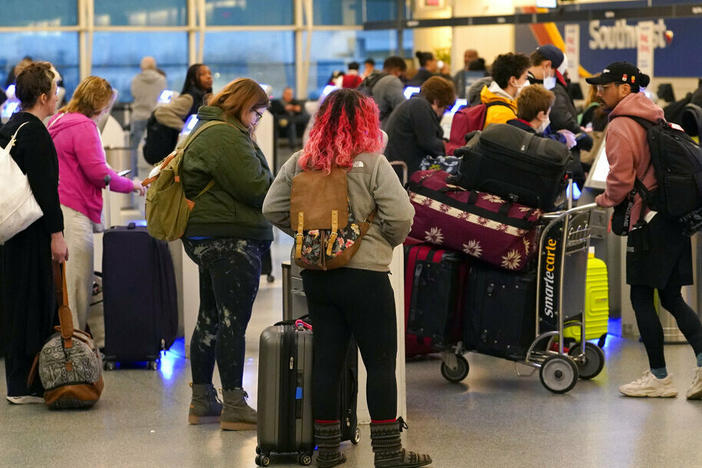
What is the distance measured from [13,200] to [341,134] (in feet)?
5.63

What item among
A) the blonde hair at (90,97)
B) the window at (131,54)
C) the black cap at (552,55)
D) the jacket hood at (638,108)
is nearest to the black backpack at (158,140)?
the blonde hair at (90,97)

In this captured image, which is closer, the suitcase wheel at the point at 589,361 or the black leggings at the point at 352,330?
the black leggings at the point at 352,330

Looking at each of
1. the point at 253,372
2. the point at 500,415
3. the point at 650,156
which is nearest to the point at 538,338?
the point at 500,415

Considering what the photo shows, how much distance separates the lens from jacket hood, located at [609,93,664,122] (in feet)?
17.8

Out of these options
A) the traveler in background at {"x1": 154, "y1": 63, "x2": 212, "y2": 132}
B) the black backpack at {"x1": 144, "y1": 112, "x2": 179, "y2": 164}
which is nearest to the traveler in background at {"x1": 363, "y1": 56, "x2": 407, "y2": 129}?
the traveler in background at {"x1": 154, "y1": 63, "x2": 212, "y2": 132}

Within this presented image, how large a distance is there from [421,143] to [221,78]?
1444cm

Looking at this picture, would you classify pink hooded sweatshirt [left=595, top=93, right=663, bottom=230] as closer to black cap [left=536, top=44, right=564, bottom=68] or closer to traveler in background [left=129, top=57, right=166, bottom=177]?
black cap [left=536, top=44, right=564, bottom=68]

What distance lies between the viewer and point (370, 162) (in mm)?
4172

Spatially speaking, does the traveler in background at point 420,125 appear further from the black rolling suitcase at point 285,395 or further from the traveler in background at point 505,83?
the black rolling suitcase at point 285,395

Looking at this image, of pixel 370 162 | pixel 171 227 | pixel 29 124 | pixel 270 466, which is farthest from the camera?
pixel 29 124

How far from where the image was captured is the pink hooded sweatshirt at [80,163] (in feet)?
19.6

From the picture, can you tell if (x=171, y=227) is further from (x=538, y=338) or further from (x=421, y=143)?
(x=421, y=143)

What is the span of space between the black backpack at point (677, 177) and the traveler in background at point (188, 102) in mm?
3791

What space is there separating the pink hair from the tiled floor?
116 centimetres
